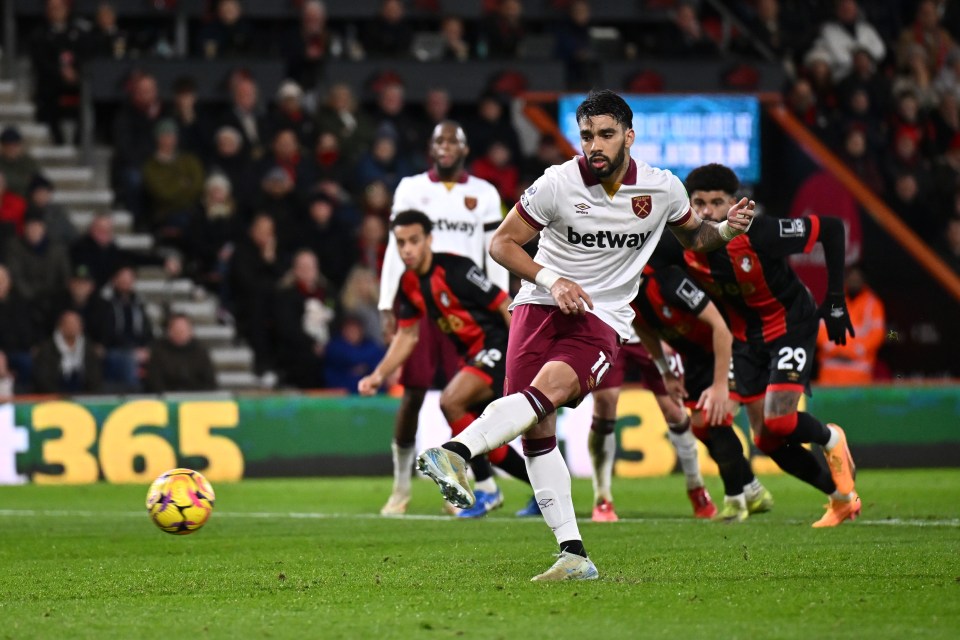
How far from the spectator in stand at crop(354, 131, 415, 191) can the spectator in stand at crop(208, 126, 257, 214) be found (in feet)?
4.50

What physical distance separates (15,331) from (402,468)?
6720 mm

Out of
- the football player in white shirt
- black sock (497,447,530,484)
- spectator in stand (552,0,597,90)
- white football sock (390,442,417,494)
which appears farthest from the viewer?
spectator in stand (552,0,597,90)

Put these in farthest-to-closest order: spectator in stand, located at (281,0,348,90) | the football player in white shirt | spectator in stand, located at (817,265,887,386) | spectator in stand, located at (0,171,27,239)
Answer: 1. spectator in stand, located at (281,0,348,90)
2. spectator in stand, located at (817,265,887,386)
3. spectator in stand, located at (0,171,27,239)
4. the football player in white shirt

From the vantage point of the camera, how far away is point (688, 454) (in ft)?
37.0

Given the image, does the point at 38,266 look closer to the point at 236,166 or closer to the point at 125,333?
the point at 125,333

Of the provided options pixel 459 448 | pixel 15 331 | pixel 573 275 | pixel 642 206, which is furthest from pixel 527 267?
pixel 15 331

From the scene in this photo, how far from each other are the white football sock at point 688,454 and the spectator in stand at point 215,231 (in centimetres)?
853

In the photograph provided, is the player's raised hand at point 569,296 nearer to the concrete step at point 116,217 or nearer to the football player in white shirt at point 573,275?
the football player in white shirt at point 573,275

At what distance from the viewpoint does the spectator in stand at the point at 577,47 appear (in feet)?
73.5

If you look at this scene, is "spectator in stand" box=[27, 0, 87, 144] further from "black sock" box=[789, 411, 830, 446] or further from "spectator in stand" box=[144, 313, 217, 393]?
"black sock" box=[789, 411, 830, 446]

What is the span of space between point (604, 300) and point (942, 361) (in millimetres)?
14976

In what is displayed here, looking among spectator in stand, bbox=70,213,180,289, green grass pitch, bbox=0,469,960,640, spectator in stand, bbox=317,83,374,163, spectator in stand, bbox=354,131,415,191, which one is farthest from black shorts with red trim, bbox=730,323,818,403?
spectator in stand, bbox=317,83,374,163

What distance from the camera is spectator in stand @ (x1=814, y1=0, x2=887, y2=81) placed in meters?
24.0

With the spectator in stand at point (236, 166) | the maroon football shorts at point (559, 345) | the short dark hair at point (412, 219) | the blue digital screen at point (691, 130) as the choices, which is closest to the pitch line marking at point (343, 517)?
the short dark hair at point (412, 219)
